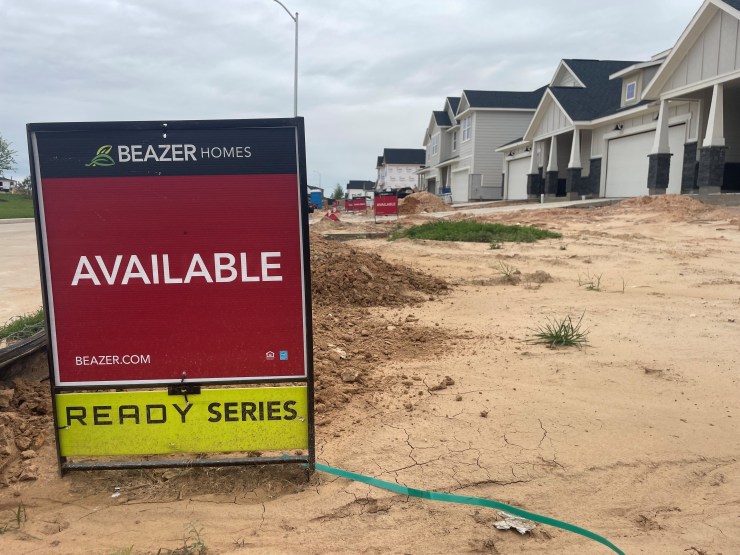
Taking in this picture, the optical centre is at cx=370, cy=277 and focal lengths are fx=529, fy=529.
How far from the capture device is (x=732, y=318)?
227 inches

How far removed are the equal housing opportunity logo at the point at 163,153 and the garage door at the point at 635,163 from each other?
21.6 metres

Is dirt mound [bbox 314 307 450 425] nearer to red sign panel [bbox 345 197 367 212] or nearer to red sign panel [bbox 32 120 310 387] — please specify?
red sign panel [bbox 32 120 310 387]

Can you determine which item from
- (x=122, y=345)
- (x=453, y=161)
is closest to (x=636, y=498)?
(x=122, y=345)

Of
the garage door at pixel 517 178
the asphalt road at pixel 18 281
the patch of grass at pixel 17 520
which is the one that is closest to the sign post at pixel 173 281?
the patch of grass at pixel 17 520

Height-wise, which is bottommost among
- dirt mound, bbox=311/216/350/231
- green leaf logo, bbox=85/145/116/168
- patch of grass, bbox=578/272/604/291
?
dirt mound, bbox=311/216/350/231

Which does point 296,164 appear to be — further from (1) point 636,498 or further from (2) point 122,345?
(1) point 636,498

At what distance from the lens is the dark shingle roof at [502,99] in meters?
39.6

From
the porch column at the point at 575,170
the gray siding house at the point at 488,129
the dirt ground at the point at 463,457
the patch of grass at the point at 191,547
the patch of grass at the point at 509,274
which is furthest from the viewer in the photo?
the gray siding house at the point at 488,129

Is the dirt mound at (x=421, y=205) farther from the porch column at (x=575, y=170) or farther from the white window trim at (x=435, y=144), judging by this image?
the white window trim at (x=435, y=144)

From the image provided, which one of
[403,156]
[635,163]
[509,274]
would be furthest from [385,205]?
[403,156]

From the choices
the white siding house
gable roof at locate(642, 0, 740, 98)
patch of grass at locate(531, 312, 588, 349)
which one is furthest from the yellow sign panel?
gable roof at locate(642, 0, 740, 98)

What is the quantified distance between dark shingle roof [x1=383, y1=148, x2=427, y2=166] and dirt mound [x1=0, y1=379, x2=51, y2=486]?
81.6 meters

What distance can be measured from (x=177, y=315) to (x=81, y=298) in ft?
1.56

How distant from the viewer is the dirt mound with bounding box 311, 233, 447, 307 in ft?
23.5
